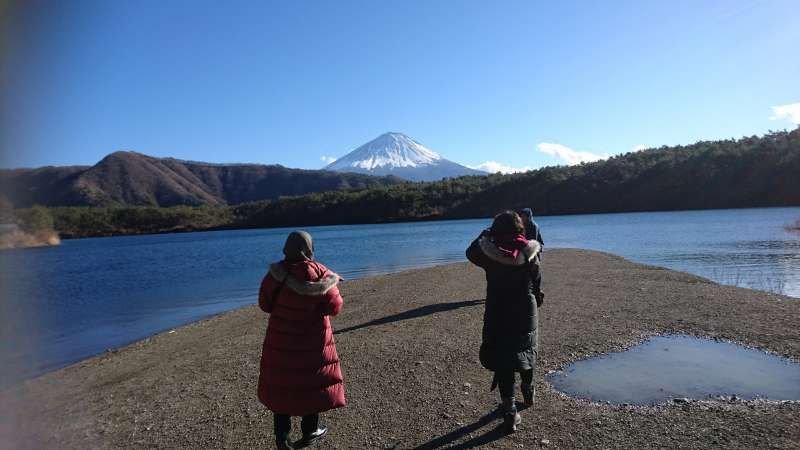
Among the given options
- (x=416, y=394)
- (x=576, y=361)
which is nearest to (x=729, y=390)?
(x=576, y=361)

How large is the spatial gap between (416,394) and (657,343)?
12.6 ft

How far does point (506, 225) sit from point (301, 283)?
6.20 ft

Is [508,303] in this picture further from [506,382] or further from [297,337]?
[297,337]

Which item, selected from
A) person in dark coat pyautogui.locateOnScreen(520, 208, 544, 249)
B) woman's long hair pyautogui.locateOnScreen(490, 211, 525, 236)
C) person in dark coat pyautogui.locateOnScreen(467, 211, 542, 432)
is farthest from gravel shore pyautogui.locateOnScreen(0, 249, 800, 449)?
woman's long hair pyautogui.locateOnScreen(490, 211, 525, 236)

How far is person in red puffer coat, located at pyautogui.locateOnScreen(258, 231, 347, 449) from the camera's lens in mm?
4180

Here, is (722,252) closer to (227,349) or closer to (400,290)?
(400,290)

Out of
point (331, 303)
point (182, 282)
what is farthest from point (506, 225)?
point (182, 282)

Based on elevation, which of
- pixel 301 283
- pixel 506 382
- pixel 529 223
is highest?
pixel 529 223

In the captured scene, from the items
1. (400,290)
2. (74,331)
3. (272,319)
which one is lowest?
(74,331)

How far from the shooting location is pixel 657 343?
7461mm

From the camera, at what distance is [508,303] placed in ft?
15.3

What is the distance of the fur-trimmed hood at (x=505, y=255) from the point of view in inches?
178

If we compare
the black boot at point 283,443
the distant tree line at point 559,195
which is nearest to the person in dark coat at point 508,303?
the black boot at point 283,443

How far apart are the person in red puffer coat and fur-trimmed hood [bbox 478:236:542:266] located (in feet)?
4.49
